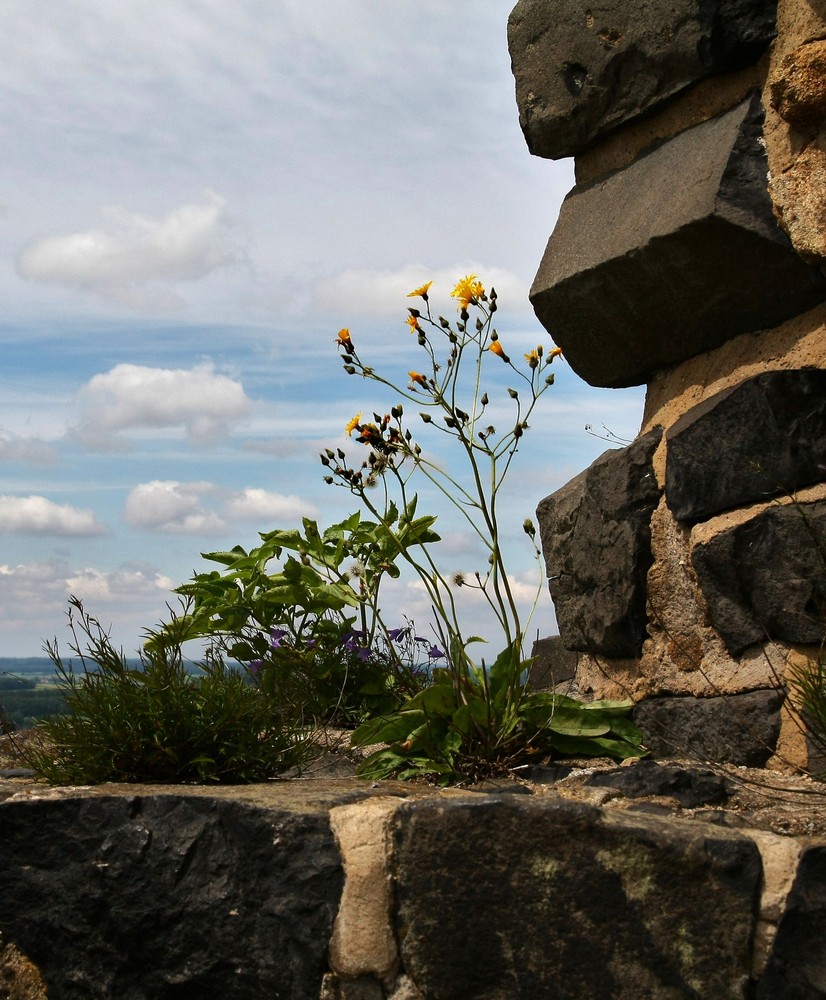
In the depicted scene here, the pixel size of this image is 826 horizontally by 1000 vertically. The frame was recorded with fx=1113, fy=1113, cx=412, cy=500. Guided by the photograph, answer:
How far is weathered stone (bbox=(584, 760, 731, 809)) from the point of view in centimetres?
245

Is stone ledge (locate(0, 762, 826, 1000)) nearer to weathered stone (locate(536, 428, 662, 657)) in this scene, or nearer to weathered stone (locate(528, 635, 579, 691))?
weathered stone (locate(536, 428, 662, 657))

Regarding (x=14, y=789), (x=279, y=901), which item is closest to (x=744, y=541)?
(x=279, y=901)

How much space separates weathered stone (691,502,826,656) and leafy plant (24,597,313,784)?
3.97ft

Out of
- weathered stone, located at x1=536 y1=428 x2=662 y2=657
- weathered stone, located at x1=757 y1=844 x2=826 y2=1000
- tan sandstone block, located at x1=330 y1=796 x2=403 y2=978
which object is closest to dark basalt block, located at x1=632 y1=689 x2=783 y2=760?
weathered stone, located at x1=536 y1=428 x2=662 y2=657

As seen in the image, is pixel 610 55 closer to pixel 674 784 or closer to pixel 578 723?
pixel 578 723

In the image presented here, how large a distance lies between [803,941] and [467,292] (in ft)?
6.48

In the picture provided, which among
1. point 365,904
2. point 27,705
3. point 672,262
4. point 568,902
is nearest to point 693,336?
point 672,262

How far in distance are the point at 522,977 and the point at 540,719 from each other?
100cm

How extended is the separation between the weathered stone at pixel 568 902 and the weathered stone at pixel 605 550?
105 cm

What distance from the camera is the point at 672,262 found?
3041mm

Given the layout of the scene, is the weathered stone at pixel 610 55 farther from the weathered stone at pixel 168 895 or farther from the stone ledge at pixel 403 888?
the weathered stone at pixel 168 895

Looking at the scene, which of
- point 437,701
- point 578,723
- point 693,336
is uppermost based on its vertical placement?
point 693,336

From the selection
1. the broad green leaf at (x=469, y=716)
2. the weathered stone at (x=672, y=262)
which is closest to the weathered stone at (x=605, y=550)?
the weathered stone at (x=672, y=262)

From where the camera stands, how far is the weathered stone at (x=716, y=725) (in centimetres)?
276
